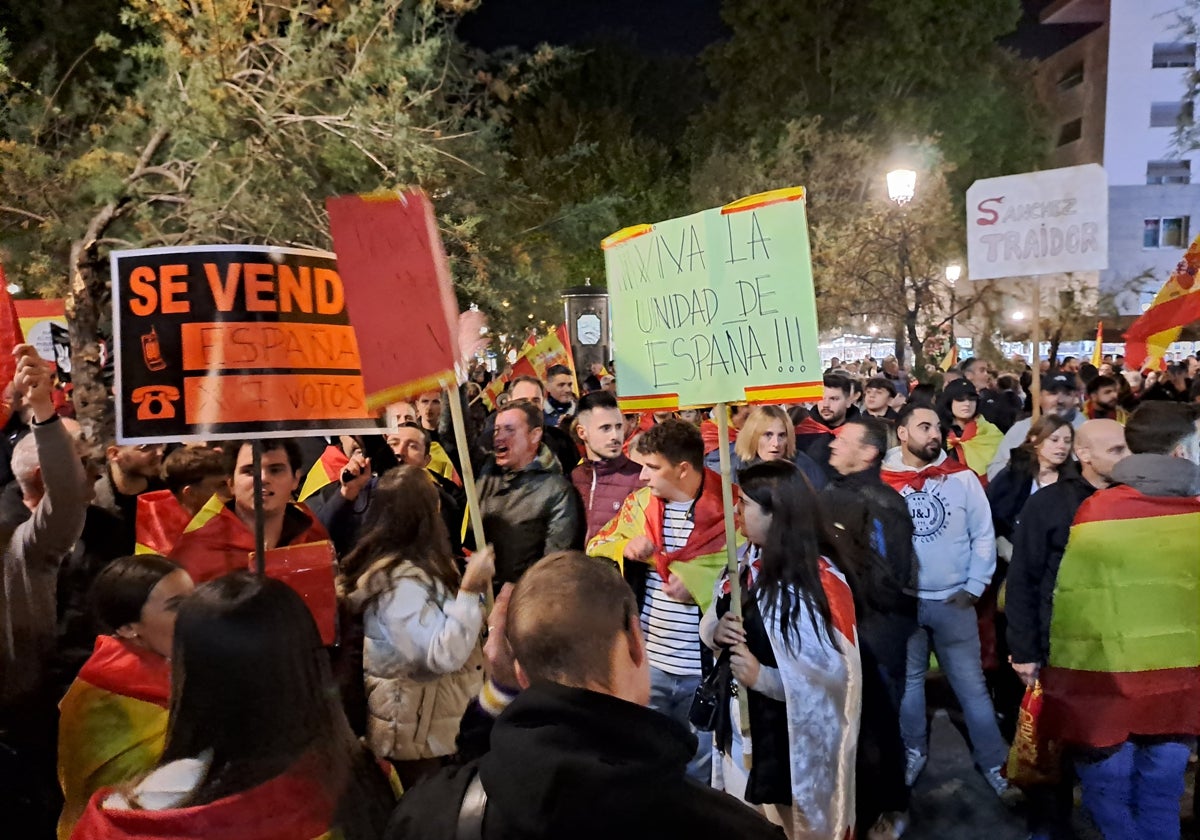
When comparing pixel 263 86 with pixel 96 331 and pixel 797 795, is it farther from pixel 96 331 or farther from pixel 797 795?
pixel 797 795

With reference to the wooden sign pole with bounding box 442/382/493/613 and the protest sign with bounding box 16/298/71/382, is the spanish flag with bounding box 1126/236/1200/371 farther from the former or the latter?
the protest sign with bounding box 16/298/71/382

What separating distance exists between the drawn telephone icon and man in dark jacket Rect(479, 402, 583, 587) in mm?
1800

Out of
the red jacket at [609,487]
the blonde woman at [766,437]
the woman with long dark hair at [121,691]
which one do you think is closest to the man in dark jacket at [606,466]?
the red jacket at [609,487]

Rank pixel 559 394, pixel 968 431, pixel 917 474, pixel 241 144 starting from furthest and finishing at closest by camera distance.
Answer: pixel 559 394 → pixel 241 144 → pixel 968 431 → pixel 917 474

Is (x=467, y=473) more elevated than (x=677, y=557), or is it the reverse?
(x=467, y=473)

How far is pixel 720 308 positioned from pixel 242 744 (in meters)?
2.34

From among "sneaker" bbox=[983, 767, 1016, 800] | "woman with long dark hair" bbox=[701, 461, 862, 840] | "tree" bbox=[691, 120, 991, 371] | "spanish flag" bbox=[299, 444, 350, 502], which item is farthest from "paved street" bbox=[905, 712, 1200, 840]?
"tree" bbox=[691, 120, 991, 371]

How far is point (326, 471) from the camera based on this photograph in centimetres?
561

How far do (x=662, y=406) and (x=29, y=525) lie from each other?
2424 mm

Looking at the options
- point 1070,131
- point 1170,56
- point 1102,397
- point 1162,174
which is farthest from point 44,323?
point 1070,131

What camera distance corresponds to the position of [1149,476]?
3627 millimetres

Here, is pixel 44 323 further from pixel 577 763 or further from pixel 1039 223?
pixel 1039 223

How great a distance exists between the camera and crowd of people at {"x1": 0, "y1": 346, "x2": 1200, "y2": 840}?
6.13ft

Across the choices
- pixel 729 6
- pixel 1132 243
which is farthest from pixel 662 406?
pixel 1132 243
